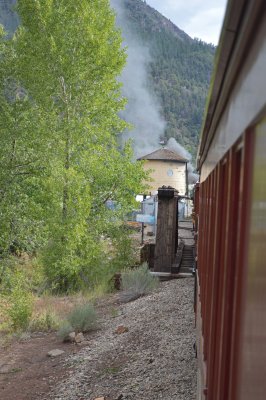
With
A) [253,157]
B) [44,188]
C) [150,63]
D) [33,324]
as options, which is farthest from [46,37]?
[150,63]

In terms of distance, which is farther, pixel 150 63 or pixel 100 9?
pixel 150 63

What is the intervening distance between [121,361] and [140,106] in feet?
400

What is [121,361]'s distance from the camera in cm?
702

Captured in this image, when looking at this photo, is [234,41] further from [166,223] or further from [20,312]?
[166,223]

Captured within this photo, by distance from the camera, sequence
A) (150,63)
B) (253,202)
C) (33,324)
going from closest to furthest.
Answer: (253,202) → (33,324) → (150,63)

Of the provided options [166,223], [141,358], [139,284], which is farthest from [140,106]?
[141,358]

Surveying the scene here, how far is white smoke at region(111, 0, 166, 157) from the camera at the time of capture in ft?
348

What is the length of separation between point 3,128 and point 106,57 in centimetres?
383

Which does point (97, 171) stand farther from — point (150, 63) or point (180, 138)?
point (150, 63)

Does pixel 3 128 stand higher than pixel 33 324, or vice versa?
pixel 3 128

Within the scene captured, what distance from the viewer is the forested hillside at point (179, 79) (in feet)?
401

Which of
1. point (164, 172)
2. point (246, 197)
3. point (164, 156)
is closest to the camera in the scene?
point (246, 197)

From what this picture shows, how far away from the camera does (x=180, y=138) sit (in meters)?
114

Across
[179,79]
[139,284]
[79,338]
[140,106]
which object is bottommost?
[79,338]
